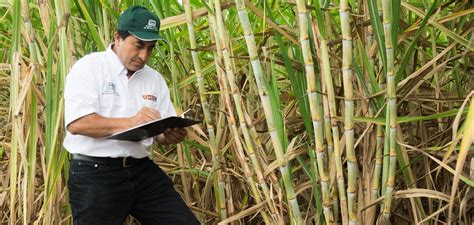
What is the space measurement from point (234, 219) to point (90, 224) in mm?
449

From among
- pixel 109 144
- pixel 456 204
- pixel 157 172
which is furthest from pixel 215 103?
pixel 456 204

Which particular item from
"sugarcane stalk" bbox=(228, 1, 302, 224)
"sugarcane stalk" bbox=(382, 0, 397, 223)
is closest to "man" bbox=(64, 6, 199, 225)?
"sugarcane stalk" bbox=(228, 1, 302, 224)

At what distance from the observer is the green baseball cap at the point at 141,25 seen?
228cm

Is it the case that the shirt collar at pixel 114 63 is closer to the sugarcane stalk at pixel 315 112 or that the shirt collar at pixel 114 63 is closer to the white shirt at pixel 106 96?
the white shirt at pixel 106 96

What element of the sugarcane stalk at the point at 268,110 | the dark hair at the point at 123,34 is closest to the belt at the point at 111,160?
the dark hair at the point at 123,34

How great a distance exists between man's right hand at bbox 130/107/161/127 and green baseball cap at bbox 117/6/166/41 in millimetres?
236

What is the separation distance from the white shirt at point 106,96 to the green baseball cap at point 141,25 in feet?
0.38

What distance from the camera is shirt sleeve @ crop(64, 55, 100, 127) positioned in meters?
2.22

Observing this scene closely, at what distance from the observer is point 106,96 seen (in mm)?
2332

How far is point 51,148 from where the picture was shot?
2.26 meters

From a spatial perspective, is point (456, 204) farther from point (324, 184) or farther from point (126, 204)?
point (126, 204)

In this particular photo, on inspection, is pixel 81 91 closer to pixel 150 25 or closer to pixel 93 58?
pixel 93 58

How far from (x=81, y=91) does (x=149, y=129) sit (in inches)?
9.6

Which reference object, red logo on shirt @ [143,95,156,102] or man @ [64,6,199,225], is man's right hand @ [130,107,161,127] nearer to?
man @ [64,6,199,225]
